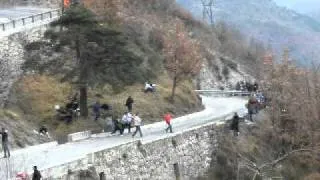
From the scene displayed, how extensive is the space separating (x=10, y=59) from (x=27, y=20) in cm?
621

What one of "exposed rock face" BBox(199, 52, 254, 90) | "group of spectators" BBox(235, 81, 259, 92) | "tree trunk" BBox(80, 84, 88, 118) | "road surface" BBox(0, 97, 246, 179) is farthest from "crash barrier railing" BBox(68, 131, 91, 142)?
"exposed rock face" BBox(199, 52, 254, 90)

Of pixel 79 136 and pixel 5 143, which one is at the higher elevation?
pixel 5 143

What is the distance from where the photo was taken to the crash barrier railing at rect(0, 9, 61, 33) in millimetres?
43719

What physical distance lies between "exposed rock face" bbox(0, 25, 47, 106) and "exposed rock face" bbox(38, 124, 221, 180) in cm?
969

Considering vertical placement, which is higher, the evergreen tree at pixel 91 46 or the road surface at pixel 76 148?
the evergreen tree at pixel 91 46

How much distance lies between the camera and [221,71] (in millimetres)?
74938

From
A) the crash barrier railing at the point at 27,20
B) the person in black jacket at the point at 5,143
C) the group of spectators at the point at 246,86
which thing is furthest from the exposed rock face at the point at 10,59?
the group of spectators at the point at 246,86

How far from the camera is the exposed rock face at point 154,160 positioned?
29.8 meters

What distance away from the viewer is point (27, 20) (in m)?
46.6

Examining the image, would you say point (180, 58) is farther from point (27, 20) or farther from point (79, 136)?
point (79, 136)

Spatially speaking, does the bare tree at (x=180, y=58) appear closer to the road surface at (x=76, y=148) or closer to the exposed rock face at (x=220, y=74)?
the road surface at (x=76, y=148)

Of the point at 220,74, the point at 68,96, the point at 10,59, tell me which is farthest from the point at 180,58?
the point at 220,74

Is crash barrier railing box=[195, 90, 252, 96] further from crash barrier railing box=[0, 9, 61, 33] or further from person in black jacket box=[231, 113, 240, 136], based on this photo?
person in black jacket box=[231, 113, 240, 136]

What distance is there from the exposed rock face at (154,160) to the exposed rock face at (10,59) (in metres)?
9.69
